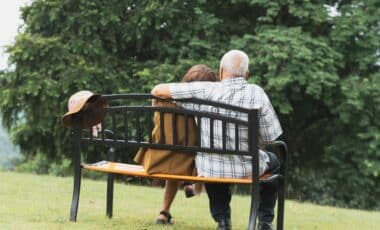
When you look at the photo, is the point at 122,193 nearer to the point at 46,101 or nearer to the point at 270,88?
the point at 270,88

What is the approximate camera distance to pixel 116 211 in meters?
6.08

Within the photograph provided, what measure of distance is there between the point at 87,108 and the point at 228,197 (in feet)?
3.71

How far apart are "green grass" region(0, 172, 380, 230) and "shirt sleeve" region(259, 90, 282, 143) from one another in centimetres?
100

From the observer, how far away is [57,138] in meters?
14.6

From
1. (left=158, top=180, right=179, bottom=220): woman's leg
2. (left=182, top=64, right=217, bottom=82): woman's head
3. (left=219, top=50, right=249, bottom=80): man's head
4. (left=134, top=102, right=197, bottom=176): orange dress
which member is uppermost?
(left=219, top=50, right=249, bottom=80): man's head

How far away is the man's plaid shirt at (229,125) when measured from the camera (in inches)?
180

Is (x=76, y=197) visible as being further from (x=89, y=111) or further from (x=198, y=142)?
(x=198, y=142)

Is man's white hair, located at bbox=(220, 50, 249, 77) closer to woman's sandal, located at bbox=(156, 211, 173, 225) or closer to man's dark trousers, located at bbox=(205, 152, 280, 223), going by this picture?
man's dark trousers, located at bbox=(205, 152, 280, 223)

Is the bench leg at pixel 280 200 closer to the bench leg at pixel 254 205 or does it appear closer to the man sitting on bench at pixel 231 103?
the man sitting on bench at pixel 231 103

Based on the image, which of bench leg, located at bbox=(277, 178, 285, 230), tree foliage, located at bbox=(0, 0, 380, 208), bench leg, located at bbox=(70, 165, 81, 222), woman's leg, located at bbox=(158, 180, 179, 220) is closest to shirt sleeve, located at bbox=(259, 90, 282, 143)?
bench leg, located at bbox=(277, 178, 285, 230)

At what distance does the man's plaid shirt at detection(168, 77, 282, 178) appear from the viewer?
180 inches

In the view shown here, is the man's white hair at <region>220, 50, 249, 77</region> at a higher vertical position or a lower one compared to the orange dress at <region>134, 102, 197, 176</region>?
higher

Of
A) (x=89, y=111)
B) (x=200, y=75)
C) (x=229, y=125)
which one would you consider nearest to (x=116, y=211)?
(x=89, y=111)

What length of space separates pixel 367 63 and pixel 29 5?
6621 mm
